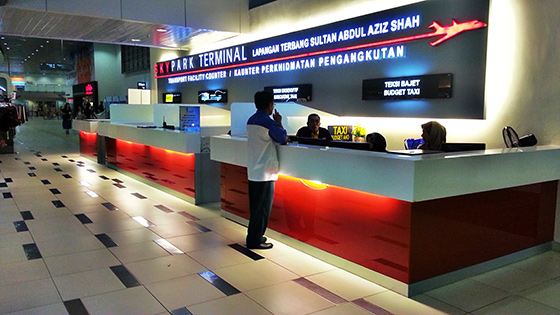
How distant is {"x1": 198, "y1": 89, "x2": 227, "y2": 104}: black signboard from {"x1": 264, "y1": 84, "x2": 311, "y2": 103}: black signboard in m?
1.99

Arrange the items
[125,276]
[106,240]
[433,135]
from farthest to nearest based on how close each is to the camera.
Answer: [433,135] < [106,240] < [125,276]

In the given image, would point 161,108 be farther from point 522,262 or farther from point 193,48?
point 522,262

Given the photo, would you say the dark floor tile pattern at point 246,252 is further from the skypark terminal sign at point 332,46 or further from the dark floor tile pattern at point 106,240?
the skypark terminal sign at point 332,46

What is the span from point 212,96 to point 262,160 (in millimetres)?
6390

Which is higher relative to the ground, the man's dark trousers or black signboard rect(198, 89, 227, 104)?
black signboard rect(198, 89, 227, 104)

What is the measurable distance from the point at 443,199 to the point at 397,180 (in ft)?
1.81

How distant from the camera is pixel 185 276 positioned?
350cm

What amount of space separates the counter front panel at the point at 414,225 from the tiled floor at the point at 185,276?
0.18m

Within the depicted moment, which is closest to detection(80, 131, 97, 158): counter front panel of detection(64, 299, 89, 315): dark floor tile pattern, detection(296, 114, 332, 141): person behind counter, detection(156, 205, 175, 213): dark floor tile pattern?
detection(156, 205, 175, 213): dark floor tile pattern

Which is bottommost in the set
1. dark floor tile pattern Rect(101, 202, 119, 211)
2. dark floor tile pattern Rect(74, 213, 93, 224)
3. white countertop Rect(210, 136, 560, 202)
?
dark floor tile pattern Rect(74, 213, 93, 224)

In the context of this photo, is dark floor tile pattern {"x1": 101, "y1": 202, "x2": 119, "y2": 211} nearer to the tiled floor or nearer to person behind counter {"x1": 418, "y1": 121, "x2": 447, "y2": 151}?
the tiled floor

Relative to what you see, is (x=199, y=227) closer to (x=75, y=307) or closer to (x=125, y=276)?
(x=125, y=276)

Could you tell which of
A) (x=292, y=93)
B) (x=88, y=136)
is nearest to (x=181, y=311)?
(x=292, y=93)

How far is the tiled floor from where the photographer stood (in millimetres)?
2963
